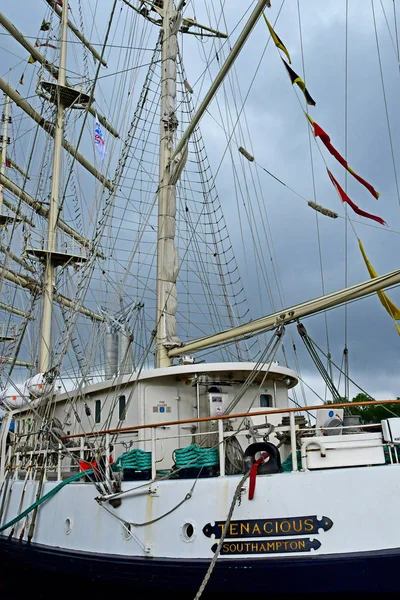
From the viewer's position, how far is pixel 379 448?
7473 millimetres

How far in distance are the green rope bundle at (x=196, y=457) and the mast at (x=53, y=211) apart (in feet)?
46.5

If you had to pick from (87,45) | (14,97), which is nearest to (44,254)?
(14,97)

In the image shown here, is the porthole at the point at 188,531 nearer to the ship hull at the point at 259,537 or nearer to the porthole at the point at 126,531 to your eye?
the ship hull at the point at 259,537

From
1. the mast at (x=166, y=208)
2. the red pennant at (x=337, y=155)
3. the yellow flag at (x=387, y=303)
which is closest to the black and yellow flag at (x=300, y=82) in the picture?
the red pennant at (x=337, y=155)

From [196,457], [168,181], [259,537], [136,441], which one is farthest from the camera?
[168,181]

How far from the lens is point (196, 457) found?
831 centimetres

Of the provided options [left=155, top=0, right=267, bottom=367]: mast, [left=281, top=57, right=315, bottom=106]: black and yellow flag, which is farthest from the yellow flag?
[left=155, top=0, right=267, bottom=367]: mast

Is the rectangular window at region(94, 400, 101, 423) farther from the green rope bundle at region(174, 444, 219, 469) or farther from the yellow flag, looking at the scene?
the yellow flag

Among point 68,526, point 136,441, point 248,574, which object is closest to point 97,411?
point 68,526

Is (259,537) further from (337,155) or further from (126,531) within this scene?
(337,155)

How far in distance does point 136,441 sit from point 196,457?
39.3 inches

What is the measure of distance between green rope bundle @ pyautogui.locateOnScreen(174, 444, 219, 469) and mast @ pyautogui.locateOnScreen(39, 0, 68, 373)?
46.5 ft

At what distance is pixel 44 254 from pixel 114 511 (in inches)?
700

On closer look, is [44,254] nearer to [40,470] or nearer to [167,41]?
[167,41]
